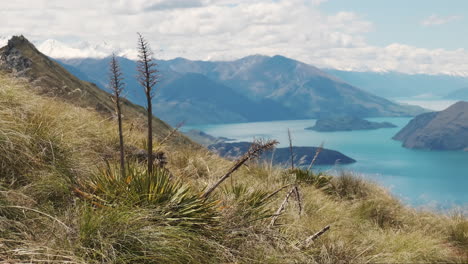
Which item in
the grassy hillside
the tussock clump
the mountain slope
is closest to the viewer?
the grassy hillside

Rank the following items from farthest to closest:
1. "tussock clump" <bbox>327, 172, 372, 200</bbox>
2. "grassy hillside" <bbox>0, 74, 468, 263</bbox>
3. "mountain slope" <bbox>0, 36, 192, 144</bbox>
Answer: "tussock clump" <bbox>327, 172, 372, 200</bbox>
"mountain slope" <bbox>0, 36, 192, 144</bbox>
"grassy hillside" <bbox>0, 74, 468, 263</bbox>

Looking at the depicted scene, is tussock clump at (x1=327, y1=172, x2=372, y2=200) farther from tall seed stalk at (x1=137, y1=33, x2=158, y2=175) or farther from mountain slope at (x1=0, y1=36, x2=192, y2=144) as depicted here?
tall seed stalk at (x1=137, y1=33, x2=158, y2=175)

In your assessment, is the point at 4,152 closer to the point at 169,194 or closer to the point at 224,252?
the point at 169,194

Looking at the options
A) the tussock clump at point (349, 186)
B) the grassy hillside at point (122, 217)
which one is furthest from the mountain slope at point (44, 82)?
the tussock clump at point (349, 186)

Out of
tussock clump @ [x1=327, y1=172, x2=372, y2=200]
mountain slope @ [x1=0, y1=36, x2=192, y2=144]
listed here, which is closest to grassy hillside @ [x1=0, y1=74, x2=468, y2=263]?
mountain slope @ [x1=0, y1=36, x2=192, y2=144]

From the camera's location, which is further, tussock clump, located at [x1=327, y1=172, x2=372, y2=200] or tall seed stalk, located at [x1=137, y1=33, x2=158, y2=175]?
tussock clump, located at [x1=327, y1=172, x2=372, y2=200]

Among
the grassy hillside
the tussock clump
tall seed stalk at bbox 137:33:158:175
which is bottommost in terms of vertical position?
the tussock clump

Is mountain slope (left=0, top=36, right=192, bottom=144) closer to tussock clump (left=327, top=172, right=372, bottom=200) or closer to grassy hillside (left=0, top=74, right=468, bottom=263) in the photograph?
grassy hillside (left=0, top=74, right=468, bottom=263)

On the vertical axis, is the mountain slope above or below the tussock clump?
above

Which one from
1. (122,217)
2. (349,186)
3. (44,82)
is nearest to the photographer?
(122,217)

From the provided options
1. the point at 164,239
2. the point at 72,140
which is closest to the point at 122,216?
the point at 164,239

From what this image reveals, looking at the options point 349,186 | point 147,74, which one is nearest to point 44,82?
point 349,186

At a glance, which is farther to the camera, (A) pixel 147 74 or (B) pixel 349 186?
(B) pixel 349 186

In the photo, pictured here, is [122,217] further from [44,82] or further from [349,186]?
[44,82]
